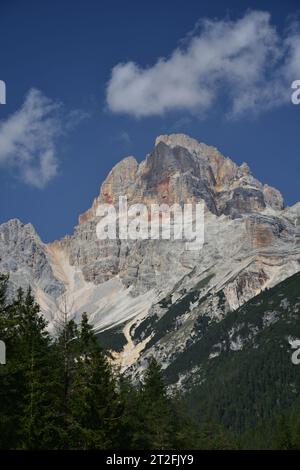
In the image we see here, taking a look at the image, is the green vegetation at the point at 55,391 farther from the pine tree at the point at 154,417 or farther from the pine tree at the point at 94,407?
the pine tree at the point at 154,417

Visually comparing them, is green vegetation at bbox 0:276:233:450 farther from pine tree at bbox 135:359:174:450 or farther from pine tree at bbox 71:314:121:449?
pine tree at bbox 135:359:174:450

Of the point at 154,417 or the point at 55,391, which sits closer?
the point at 55,391

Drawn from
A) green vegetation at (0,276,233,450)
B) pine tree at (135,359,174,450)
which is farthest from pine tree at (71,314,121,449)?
pine tree at (135,359,174,450)

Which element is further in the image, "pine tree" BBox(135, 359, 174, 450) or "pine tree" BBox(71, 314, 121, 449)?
"pine tree" BBox(135, 359, 174, 450)

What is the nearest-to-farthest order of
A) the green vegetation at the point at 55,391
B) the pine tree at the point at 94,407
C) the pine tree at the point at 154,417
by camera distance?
the green vegetation at the point at 55,391
the pine tree at the point at 94,407
the pine tree at the point at 154,417

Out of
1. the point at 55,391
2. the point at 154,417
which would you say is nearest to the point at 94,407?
the point at 55,391

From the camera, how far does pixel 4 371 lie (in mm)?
53094

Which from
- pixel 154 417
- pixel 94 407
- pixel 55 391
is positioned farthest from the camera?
pixel 154 417

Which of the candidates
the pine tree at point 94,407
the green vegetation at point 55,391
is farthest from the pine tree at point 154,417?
the pine tree at point 94,407

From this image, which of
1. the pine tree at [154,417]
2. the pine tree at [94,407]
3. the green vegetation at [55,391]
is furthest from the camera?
the pine tree at [154,417]

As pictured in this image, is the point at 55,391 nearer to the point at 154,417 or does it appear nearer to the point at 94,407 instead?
the point at 94,407

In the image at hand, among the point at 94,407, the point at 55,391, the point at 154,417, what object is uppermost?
the point at 154,417
